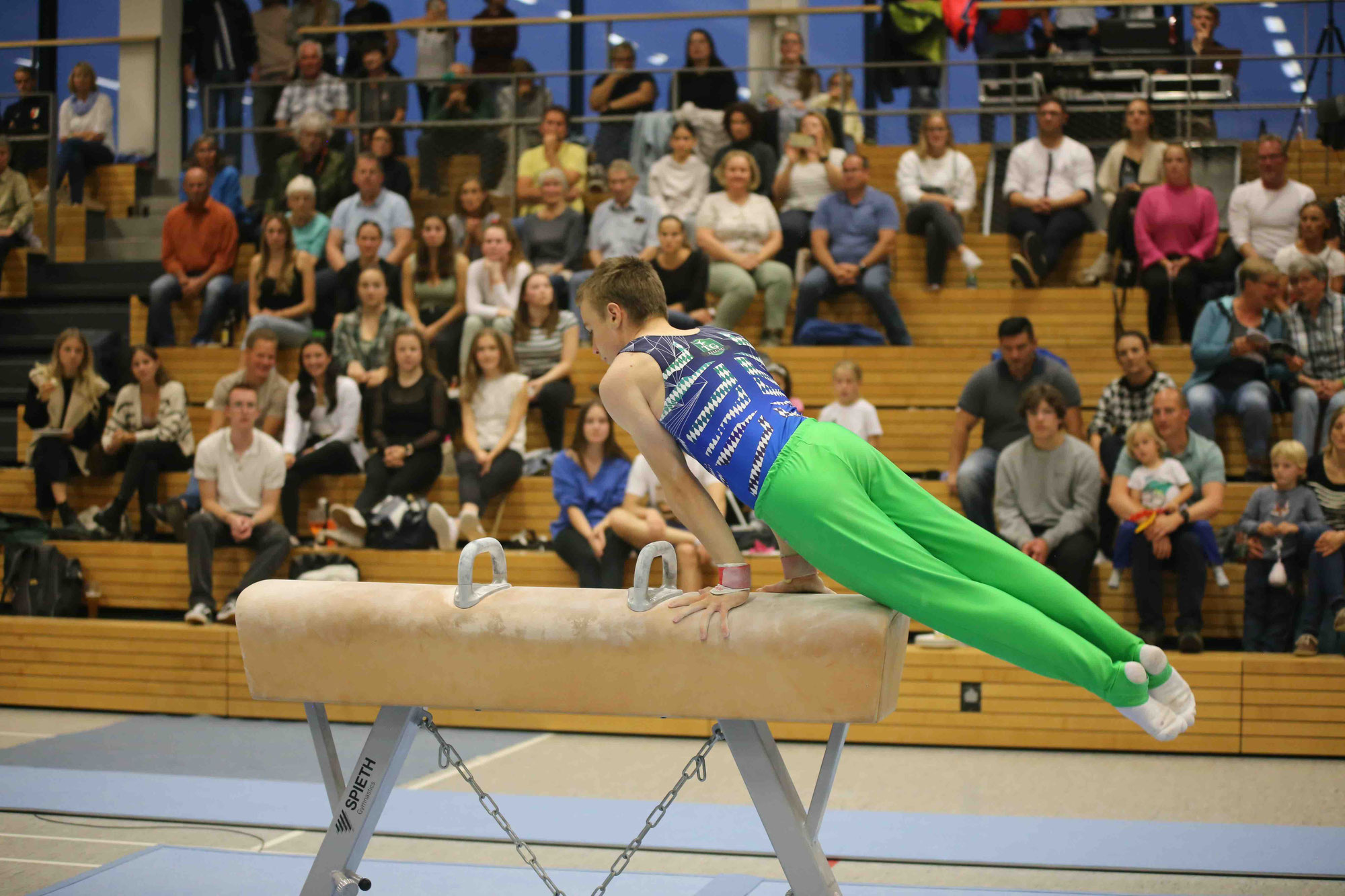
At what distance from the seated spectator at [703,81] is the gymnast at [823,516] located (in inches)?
252

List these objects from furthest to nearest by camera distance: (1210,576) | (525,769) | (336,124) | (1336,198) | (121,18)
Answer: (121,18) → (336,124) → (1336,198) → (1210,576) → (525,769)

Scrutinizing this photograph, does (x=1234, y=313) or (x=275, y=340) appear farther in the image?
(x=275, y=340)

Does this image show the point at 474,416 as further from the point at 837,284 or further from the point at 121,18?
the point at 121,18

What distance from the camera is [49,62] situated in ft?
36.8

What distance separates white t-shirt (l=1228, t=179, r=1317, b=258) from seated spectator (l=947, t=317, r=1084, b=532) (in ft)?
6.82

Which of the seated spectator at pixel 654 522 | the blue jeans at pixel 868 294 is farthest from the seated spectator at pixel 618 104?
the seated spectator at pixel 654 522

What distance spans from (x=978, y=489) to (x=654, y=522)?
1.63 metres

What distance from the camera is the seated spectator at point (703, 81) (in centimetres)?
921

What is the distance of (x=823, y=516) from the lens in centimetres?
272

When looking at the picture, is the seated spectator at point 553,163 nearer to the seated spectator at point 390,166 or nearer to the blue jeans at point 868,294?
the seated spectator at point 390,166

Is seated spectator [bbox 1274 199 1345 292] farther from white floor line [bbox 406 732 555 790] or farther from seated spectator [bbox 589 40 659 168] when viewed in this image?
white floor line [bbox 406 732 555 790]

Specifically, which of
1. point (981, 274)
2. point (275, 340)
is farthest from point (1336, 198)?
point (275, 340)

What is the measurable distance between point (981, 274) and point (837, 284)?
1564 mm

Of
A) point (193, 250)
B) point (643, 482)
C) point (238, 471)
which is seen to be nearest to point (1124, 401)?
point (643, 482)
